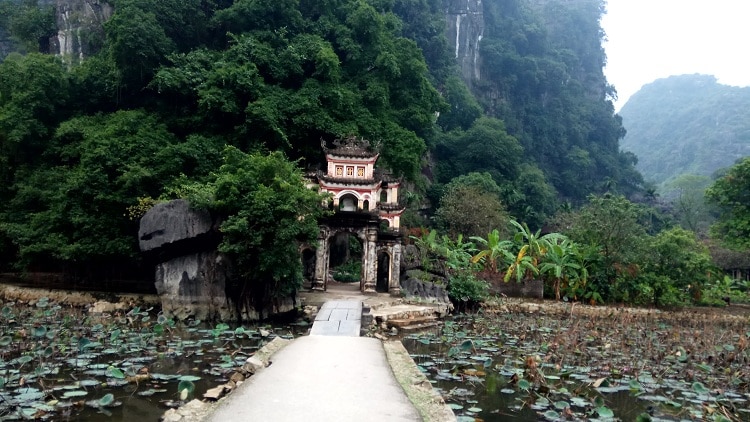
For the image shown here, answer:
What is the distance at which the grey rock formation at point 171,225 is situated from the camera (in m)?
14.8

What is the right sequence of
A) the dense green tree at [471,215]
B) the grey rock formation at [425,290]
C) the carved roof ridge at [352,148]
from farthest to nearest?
the dense green tree at [471,215] → the carved roof ridge at [352,148] → the grey rock formation at [425,290]

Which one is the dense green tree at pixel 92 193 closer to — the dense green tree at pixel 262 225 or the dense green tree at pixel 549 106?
the dense green tree at pixel 262 225

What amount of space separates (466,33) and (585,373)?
53.7 meters

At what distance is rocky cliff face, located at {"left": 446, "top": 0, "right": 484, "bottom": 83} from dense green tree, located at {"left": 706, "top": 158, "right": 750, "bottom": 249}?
31.9 metres

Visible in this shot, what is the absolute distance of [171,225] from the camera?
14875mm

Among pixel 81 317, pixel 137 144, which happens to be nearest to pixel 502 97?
pixel 137 144

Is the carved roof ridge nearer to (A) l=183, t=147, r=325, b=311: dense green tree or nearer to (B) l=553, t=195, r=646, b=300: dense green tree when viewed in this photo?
(A) l=183, t=147, r=325, b=311: dense green tree

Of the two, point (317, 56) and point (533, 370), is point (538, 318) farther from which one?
point (317, 56)

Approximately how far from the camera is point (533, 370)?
823cm

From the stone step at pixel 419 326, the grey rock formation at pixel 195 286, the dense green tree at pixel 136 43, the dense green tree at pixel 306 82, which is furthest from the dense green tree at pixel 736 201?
the dense green tree at pixel 136 43

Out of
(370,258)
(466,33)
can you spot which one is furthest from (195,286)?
(466,33)

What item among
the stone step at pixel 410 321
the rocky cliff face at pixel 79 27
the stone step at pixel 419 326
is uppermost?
the rocky cliff face at pixel 79 27

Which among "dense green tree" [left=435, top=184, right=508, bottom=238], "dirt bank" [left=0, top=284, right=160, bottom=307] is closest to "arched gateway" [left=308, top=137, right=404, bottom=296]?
"dirt bank" [left=0, top=284, right=160, bottom=307]

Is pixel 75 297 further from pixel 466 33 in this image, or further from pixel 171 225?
pixel 466 33
